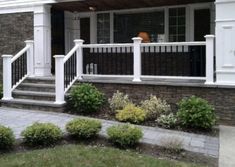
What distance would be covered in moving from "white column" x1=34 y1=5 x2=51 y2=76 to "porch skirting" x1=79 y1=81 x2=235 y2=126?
8.98 feet

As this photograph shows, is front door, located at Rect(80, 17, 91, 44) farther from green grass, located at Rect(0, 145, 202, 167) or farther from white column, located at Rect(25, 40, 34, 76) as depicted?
green grass, located at Rect(0, 145, 202, 167)

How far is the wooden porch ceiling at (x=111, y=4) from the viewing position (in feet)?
41.3

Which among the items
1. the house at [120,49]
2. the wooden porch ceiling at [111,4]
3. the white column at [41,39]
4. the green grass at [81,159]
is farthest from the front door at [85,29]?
the green grass at [81,159]

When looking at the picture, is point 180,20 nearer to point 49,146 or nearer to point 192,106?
point 192,106

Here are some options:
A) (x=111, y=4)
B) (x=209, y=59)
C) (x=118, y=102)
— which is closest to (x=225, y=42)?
(x=209, y=59)

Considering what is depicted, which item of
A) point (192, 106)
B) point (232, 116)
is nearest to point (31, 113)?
point (192, 106)

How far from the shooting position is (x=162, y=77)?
10562 mm

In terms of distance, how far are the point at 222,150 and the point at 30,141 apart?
352 cm

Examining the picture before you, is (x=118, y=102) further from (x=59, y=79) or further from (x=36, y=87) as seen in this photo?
(x=36, y=87)

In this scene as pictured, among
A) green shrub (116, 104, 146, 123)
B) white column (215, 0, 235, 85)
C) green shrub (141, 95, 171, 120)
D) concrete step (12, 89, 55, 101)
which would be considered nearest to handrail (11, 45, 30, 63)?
concrete step (12, 89, 55, 101)

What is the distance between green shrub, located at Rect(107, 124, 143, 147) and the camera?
23.5 ft

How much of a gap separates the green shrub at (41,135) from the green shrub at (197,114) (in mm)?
3070

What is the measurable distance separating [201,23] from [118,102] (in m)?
4.45

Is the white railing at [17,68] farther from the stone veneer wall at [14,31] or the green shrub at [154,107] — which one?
the green shrub at [154,107]
